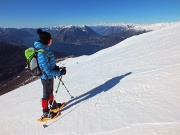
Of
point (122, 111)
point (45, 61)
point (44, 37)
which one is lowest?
point (122, 111)

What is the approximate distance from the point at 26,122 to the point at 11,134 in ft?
2.44

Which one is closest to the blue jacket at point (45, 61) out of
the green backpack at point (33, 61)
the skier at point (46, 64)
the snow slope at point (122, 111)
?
the skier at point (46, 64)

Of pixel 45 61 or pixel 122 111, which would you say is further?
pixel 45 61

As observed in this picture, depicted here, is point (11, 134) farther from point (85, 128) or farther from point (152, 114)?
point (152, 114)

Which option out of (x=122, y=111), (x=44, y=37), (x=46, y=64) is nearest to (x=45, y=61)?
(x=46, y=64)

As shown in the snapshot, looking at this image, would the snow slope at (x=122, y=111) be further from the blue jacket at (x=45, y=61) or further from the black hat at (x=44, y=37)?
the black hat at (x=44, y=37)

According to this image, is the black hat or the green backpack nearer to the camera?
the green backpack

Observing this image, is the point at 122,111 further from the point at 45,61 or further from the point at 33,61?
the point at 33,61

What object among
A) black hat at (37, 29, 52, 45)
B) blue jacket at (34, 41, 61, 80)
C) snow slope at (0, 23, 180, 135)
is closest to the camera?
snow slope at (0, 23, 180, 135)

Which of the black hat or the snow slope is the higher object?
the black hat

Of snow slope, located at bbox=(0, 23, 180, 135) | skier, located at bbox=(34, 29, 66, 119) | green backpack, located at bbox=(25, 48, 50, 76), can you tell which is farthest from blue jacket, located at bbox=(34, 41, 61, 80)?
snow slope, located at bbox=(0, 23, 180, 135)

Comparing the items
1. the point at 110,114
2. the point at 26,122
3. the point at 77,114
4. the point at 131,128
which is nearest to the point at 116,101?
the point at 110,114

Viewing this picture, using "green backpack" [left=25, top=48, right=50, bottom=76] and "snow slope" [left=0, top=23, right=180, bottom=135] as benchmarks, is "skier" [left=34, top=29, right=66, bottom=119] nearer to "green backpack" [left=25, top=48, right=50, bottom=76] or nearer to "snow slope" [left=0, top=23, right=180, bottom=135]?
"green backpack" [left=25, top=48, right=50, bottom=76]

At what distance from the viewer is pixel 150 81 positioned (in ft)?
26.3
